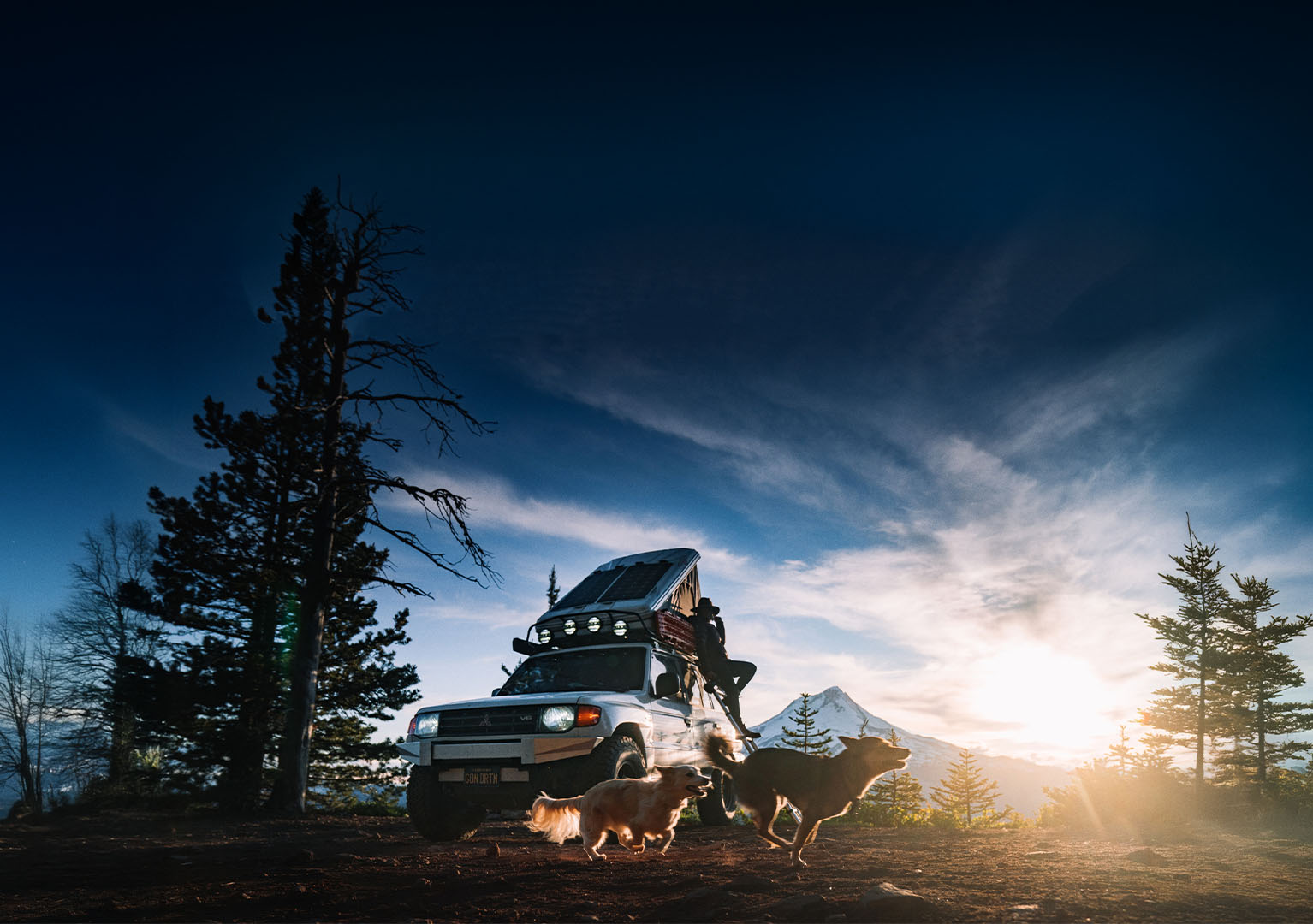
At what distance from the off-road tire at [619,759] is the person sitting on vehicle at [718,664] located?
143 inches

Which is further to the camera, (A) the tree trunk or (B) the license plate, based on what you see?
(A) the tree trunk

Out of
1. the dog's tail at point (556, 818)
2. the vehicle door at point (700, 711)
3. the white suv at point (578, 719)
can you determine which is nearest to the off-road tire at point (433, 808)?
the white suv at point (578, 719)

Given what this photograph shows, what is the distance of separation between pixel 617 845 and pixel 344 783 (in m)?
19.9

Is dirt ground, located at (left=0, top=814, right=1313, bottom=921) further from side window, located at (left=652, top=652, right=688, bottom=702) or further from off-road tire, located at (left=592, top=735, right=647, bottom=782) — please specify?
side window, located at (left=652, top=652, right=688, bottom=702)

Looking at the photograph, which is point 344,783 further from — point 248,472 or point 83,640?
point 83,640

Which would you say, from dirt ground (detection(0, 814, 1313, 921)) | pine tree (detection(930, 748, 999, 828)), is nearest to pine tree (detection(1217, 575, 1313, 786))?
pine tree (detection(930, 748, 999, 828))

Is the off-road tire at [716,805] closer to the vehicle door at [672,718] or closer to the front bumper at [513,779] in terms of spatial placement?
the vehicle door at [672,718]

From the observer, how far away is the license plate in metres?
7.44

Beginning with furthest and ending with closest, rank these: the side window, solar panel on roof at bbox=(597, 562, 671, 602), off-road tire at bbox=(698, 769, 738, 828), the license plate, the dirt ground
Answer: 1. solar panel on roof at bbox=(597, 562, 671, 602)
2. off-road tire at bbox=(698, 769, 738, 828)
3. the side window
4. the license plate
5. the dirt ground

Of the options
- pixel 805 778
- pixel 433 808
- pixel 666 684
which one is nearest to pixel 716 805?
pixel 666 684

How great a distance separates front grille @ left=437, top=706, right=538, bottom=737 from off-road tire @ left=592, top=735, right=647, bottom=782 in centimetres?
75

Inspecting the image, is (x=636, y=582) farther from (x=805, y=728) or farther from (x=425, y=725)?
(x=805, y=728)

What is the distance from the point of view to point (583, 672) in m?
9.34

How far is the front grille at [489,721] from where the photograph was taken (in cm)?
752
